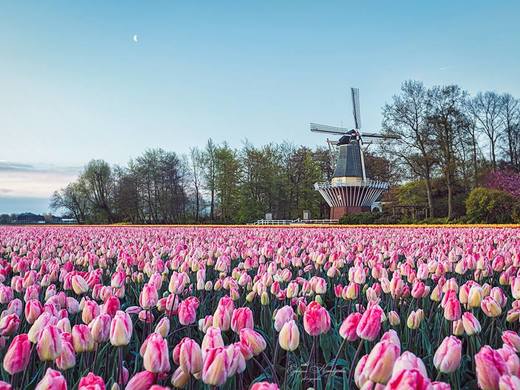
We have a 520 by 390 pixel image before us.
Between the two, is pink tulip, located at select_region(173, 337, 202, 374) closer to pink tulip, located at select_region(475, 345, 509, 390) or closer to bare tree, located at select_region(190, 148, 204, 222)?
pink tulip, located at select_region(475, 345, 509, 390)

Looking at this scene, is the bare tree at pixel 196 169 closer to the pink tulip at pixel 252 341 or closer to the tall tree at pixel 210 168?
the tall tree at pixel 210 168

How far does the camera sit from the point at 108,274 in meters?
4.81

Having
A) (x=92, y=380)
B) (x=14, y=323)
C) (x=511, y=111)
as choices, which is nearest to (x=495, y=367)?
(x=92, y=380)

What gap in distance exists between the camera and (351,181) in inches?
1709

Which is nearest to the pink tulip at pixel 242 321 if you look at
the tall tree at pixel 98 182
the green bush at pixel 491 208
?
the green bush at pixel 491 208

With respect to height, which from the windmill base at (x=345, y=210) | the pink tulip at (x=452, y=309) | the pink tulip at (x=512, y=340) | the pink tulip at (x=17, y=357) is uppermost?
the windmill base at (x=345, y=210)

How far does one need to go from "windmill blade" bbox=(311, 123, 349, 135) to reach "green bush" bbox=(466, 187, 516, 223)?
82.3ft

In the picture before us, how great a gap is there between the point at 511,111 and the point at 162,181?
30851 millimetres

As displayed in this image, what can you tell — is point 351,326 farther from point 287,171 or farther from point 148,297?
point 287,171

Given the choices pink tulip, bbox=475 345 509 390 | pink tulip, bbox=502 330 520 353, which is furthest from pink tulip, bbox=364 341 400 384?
pink tulip, bbox=502 330 520 353

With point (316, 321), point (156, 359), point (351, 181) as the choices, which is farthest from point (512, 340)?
point (351, 181)

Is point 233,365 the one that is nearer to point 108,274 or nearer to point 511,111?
point 108,274

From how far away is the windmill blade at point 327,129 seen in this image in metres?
46.5

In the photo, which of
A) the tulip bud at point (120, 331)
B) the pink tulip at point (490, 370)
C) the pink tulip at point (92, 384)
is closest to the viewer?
the pink tulip at point (92, 384)
